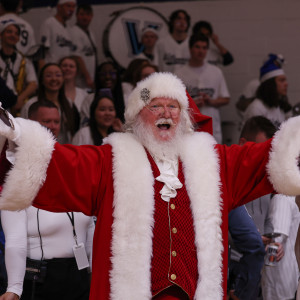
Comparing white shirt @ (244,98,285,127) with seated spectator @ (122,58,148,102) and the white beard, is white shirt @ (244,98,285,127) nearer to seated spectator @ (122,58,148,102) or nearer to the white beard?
seated spectator @ (122,58,148,102)

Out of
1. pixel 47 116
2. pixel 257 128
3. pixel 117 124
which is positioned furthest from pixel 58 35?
pixel 257 128

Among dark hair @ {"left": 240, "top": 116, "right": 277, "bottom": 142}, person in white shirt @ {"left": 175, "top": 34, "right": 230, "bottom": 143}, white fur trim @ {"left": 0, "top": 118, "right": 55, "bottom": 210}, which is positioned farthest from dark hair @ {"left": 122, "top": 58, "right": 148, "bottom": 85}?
white fur trim @ {"left": 0, "top": 118, "right": 55, "bottom": 210}

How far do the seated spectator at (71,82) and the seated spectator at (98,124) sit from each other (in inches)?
35.1

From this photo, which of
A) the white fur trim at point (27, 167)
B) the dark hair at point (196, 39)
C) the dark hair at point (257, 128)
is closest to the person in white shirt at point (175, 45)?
the dark hair at point (196, 39)

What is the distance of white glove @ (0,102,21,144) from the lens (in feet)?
10.2

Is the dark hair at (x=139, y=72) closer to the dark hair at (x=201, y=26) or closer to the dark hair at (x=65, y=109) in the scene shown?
the dark hair at (x=65, y=109)

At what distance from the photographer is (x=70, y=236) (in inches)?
159

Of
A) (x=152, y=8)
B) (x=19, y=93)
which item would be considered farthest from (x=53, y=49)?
(x=152, y=8)

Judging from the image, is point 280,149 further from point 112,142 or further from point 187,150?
point 112,142

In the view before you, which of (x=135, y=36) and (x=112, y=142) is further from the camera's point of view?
(x=135, y=36)

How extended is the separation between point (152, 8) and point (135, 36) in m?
0.68

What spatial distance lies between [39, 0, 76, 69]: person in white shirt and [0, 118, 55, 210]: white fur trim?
4582 mm

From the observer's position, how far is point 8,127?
10.3 ft

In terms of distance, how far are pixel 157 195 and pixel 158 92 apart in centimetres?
56
